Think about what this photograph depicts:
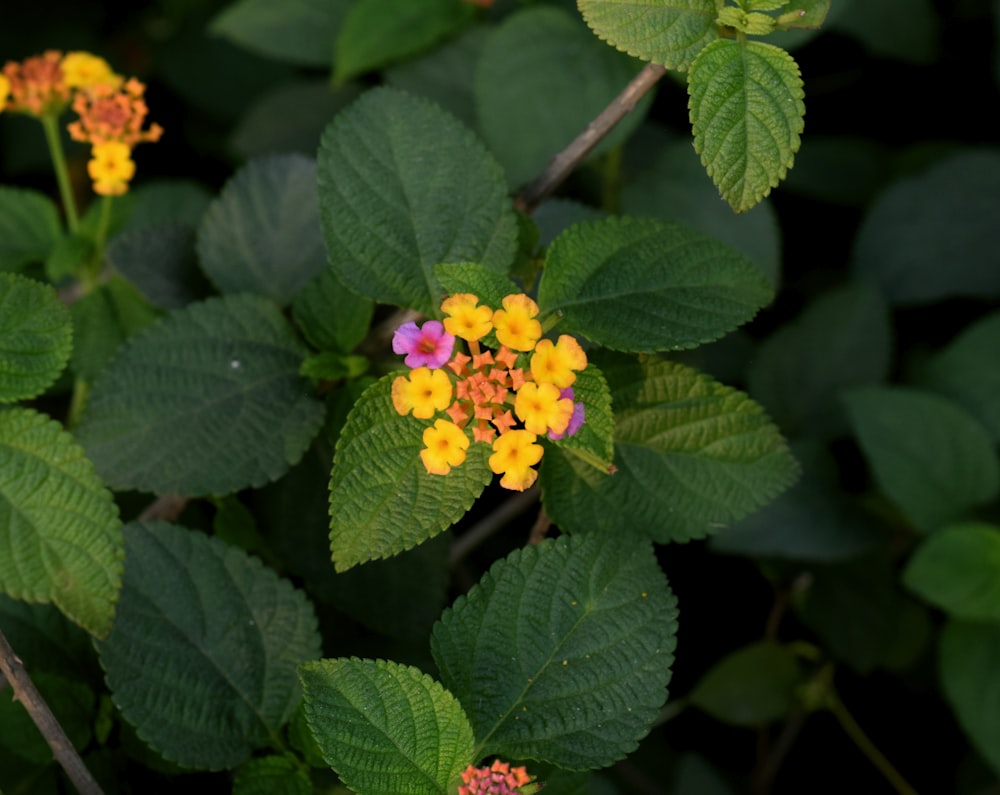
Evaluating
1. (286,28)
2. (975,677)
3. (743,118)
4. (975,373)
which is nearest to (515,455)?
(743,118)

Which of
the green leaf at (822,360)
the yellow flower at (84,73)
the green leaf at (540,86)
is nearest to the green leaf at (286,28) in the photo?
the green leaf at (540,86)

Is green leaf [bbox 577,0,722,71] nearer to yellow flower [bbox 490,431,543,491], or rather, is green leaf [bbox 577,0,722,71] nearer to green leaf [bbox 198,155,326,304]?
yellow flower [bbox 490,431,543,491]

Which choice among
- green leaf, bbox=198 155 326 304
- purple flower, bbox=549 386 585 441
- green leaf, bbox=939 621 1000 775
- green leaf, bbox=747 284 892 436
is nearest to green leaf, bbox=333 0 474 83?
green leaf, bbox=198 155 326 304

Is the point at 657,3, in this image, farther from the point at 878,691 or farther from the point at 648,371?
the point at 878,691

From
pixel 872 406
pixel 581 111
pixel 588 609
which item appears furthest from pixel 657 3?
pixel 872 406

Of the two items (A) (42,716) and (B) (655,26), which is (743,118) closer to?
(B) (655,26)
